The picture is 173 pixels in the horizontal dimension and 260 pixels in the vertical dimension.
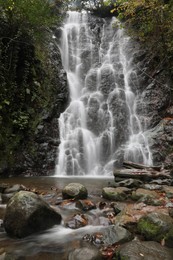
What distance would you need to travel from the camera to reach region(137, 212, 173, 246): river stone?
150 inches

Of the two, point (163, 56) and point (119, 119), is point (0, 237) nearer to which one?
point (119, 119)

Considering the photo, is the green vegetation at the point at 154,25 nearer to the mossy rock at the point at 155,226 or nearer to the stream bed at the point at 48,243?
the mossy rock at the point at 155,226

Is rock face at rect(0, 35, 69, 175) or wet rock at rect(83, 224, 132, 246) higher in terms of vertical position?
rock face at rect(0, 35, 69, 175)

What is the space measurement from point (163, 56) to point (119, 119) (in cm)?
599

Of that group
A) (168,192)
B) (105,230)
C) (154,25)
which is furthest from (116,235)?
(154,25)

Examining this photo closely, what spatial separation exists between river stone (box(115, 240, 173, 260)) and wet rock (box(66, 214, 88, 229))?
4.27 feet

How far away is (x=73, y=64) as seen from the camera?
18.8m

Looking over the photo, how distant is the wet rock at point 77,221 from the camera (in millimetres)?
4625

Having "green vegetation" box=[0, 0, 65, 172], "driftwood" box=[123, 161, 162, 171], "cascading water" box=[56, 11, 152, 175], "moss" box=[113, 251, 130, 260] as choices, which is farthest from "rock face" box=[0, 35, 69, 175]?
"moss" box=[113, 251, 130, 260]

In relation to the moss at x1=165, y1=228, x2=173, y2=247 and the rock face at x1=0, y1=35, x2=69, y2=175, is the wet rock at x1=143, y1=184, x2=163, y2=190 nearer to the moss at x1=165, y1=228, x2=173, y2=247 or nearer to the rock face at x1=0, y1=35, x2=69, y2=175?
the moss at x1=165, y1=228, x2=173, y2=247

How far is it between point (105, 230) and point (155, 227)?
89 cm

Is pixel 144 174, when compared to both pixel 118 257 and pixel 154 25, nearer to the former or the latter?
pixel 118 257

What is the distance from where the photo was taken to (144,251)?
3.34 m

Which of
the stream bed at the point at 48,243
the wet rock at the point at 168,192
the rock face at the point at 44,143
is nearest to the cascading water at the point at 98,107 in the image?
the rock face at the point at 44,143
